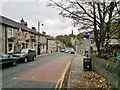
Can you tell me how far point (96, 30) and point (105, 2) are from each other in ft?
9.43

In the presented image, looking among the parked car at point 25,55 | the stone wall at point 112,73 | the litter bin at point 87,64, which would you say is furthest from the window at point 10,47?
the stone wall at point 112,73

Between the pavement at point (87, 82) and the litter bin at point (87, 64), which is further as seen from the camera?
the litter bin at point (87, 64)

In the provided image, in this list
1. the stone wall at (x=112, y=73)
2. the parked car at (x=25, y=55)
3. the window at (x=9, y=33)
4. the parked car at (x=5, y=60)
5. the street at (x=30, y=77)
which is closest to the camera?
the stone wall at (x=112, y=73)

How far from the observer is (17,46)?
4141 cm

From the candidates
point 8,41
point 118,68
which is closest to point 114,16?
point 118,68

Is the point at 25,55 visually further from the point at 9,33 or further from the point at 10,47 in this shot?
the point at 9,33

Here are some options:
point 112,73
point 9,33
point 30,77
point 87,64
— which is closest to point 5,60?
point 30,77

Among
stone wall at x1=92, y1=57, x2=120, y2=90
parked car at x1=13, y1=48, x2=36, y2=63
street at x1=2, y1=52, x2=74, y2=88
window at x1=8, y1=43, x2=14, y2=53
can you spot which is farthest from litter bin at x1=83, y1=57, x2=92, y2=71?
window at x1=8, y1=43, x2=14, y2=53

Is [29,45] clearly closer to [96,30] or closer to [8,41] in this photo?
[8,41]

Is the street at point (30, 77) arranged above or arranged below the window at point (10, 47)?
below

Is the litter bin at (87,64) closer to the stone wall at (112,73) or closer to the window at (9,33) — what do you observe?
the stone wall at (112,73)

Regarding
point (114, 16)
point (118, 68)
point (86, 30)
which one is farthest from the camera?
point (86, 30)

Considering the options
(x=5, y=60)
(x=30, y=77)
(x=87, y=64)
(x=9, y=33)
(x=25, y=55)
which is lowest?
(x=30, y=77)

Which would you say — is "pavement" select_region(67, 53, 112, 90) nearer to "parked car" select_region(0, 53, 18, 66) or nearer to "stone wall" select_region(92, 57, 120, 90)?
"stone wall" select_region(92, 57, 120, 90)
